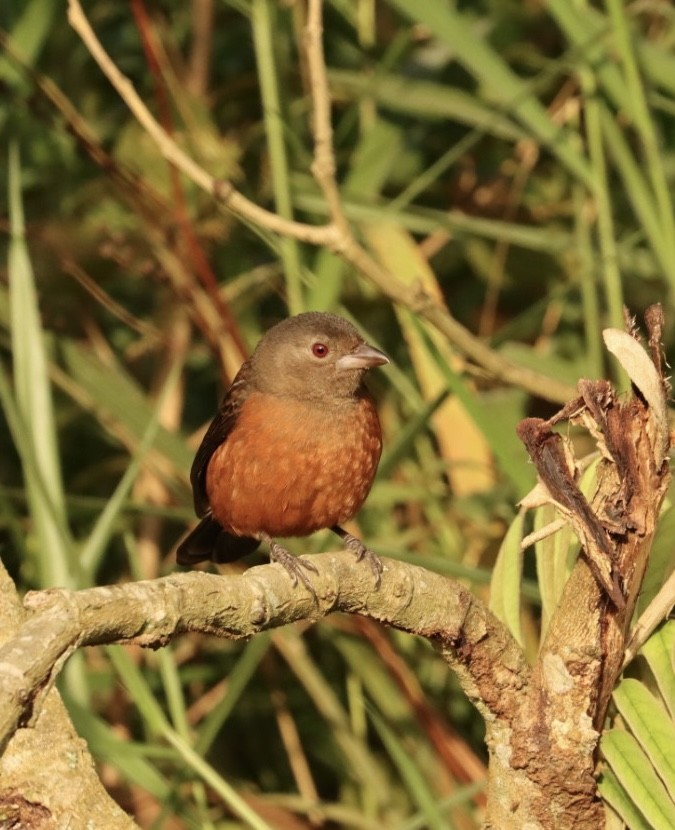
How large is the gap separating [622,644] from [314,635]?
281cm

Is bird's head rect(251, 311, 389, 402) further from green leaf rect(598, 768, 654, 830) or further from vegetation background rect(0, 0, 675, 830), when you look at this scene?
green leaf rect(598, 768, 654, 830)

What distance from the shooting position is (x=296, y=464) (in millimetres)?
4004

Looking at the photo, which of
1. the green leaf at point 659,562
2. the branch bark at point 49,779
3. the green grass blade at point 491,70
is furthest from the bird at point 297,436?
the branch bark at point 49,779

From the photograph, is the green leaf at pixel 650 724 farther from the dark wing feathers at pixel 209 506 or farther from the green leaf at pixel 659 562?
the dark wing feathers at pixel 209 506

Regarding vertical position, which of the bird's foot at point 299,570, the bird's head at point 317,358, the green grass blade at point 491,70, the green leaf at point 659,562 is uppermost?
the green grass blade at point 491,70

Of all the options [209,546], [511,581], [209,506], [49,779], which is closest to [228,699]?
[209,506]

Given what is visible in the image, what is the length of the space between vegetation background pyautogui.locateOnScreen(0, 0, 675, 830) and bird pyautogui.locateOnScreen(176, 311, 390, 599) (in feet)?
0.60

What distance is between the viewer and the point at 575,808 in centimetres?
254

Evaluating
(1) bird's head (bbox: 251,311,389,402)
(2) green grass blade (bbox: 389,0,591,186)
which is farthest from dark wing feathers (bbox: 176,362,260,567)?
(2) green grass blade (bbox: 389,0,591,186)

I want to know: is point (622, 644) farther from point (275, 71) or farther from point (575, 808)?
point (275, 71)

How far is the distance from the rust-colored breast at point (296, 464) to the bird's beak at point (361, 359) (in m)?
0.11

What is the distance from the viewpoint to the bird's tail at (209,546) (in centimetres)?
468

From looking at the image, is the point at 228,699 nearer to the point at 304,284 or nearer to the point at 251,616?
the point at 304,284

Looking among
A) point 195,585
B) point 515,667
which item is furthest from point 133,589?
point 515,667
